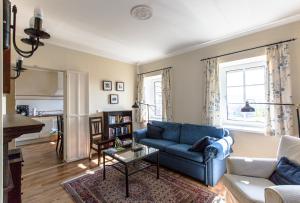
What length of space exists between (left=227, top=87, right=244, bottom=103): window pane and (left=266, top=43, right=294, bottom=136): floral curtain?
0.51m

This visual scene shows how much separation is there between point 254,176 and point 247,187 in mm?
346

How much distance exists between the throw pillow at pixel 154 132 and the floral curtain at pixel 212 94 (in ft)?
3.56

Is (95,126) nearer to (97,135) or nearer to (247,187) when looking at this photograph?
(97,135)

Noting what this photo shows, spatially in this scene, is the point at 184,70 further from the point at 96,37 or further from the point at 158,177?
the point at 158,177

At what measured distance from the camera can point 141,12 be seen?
2281mm

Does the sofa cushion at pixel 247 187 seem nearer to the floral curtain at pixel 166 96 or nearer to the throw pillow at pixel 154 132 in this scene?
the throw pillow at pixel 154 132

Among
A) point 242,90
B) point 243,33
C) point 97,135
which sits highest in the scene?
point 243,33

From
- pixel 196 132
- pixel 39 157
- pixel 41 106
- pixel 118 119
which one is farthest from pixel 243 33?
pixel 41 106

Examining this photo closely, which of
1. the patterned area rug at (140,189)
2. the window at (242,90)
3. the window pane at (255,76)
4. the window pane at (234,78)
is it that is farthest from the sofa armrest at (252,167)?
the window pane at (234,78)

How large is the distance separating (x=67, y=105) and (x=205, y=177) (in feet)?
10.1

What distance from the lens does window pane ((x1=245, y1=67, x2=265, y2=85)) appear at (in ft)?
9.27

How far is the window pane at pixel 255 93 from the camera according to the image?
2.83 meters

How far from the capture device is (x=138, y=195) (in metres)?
2.25

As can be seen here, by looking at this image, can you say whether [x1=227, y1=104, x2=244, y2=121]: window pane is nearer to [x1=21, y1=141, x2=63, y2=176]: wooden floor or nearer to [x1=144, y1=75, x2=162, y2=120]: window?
[x1=144, y1=75, x2=162, y2=120]: window
